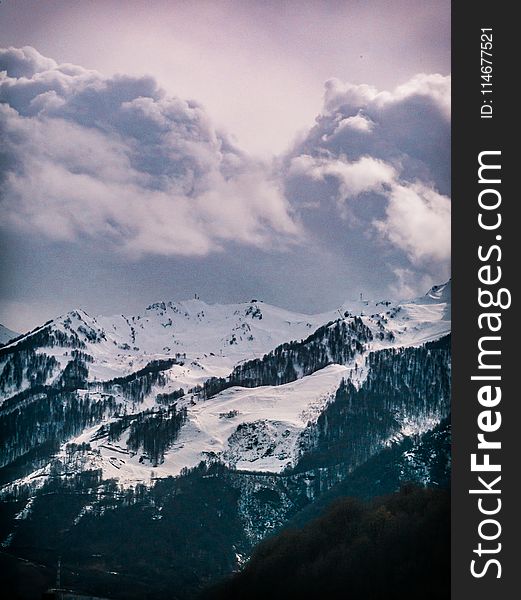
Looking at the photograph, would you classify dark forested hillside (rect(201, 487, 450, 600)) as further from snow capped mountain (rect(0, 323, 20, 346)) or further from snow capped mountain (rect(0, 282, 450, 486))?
snow capped mountain (rect(0, 323, 20, 346))

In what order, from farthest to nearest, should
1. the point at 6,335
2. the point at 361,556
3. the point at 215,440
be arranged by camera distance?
1. the point at 215,440
2. the point at 6,335
3. the point at 361,556

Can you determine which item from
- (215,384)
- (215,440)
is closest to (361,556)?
Answer: (215,440)

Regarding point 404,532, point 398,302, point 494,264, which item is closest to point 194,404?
point 398,302

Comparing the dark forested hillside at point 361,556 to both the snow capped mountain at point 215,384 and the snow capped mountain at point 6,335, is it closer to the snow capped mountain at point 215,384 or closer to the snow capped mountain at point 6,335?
the snow capped mountain at point 215,384

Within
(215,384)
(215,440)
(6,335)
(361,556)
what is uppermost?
(215,384)

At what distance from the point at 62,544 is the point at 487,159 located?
14.7 metres

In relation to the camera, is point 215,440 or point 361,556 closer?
point 361,556

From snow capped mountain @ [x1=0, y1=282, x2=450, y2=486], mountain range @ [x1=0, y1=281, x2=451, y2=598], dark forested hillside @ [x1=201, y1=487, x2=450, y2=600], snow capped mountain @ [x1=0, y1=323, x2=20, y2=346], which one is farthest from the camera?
snow capped mountain @ [x1=0, y1=282, x2=450, y2=486]

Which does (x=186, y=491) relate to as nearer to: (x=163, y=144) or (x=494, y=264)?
(x=163, y=144)

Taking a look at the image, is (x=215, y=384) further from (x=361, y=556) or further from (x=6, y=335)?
(x=361, y=556)

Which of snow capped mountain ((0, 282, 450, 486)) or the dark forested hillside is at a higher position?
snow capped mountain ((0, 282, 450, 486))

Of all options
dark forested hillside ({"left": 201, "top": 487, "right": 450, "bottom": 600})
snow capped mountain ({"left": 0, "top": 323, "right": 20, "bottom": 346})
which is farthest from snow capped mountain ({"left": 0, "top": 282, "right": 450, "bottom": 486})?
dark forested hillside ({"left": 201, "top": 487, "right": 450, "bottom": 600})

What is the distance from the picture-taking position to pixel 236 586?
773 inches

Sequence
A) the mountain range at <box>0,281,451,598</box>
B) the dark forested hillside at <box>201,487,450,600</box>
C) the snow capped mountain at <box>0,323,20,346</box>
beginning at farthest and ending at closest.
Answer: the snow capped mountain at <box>0,323,20,346</box> < the mountain range at <box>0,281,451,598</box> < the dark forested hillside at <box>201,487,450,600</box>
